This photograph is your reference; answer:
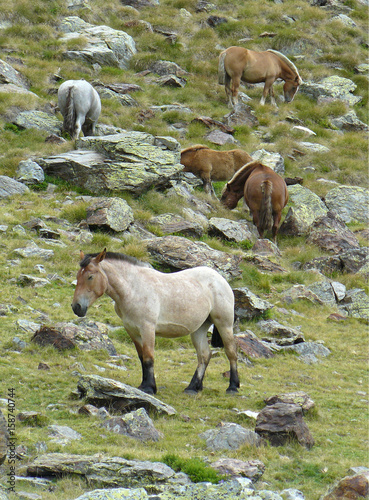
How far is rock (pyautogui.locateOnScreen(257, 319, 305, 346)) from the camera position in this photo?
11.3 metres

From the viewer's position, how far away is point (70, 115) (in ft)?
59.5

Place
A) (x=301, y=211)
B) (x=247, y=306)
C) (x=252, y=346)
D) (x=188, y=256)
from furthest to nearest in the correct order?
(x=301, y=211), (x=188, y=256), (x=247, y=306), (x=252, y=346)

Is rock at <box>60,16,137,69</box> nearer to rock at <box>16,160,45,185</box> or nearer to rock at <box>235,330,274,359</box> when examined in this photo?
rock at <box>16,160,45,185</box>

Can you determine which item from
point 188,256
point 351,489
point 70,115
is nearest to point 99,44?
point 70,115

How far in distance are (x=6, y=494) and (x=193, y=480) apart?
1558 mm

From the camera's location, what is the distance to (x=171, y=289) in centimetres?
809

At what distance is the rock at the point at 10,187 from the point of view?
14.9 m

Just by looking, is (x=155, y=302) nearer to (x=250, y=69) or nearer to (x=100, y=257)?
(x=100, y=257)

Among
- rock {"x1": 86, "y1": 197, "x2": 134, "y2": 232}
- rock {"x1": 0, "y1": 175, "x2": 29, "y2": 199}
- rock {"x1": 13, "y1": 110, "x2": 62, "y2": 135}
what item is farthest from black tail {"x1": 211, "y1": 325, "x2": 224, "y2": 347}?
rock {"x1": 13, "y1": 110, "x2": 62, "y2": 135}

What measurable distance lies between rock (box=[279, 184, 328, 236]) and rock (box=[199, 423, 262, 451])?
11595 mm

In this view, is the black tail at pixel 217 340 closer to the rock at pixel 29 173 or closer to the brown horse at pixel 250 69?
the rock at pixel 29 173

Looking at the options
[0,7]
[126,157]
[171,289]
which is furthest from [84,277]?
[0,7]

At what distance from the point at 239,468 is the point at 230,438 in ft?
2.58

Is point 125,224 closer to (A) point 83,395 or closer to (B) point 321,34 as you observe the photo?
(A) point 83,395
